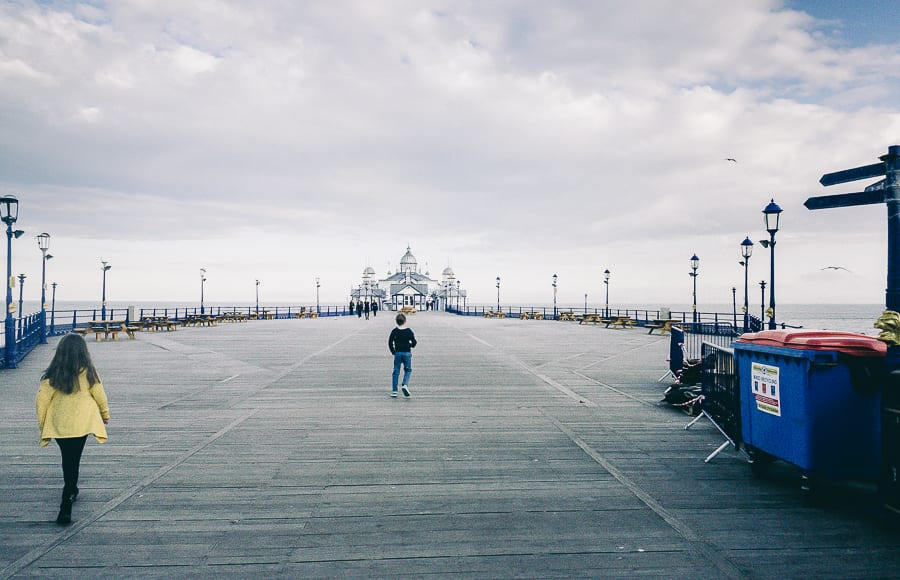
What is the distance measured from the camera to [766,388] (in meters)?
5.52

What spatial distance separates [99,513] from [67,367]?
1.28 m

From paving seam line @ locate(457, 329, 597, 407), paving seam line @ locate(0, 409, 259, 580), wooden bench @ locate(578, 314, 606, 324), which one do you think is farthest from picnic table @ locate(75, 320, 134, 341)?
wooden bench @ locate(578, 314, 606, 324)

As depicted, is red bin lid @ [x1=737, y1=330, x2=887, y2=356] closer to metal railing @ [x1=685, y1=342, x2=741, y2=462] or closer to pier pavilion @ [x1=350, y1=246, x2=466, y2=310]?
metal railing @ [x1=685, y1=342, x2=741, y2=462]

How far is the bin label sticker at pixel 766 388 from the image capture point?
5.34 m

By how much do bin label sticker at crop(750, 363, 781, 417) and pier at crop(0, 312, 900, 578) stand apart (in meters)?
0.81

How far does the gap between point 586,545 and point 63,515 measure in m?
4.20

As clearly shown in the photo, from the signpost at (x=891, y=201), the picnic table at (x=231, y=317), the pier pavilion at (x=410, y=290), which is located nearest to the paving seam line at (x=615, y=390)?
the signpost at (x=891, y=201)

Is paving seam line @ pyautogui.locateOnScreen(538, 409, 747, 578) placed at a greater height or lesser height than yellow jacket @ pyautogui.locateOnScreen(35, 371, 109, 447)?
lesser

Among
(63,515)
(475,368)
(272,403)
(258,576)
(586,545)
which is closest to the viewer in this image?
(258,576)

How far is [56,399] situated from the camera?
467cm

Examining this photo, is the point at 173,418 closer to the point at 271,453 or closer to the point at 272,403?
the point at 272,403

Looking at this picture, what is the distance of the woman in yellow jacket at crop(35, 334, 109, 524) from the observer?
15.1 feet

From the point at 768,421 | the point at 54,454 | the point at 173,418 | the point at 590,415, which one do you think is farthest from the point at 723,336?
the point at 54,454

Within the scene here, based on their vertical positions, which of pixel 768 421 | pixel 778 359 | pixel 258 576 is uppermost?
pixel 778 359
